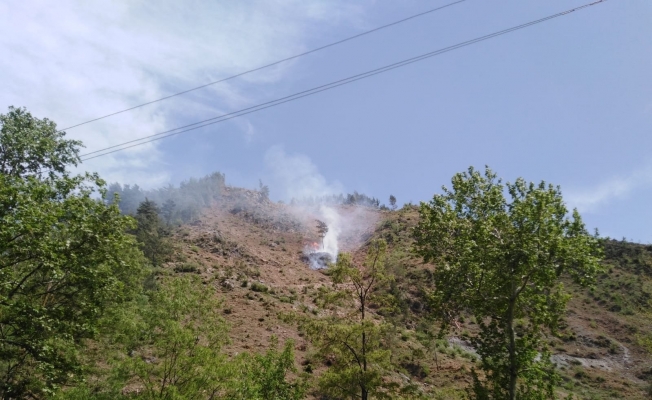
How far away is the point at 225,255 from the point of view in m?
60.9

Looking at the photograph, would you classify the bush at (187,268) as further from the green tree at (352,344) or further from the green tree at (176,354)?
the green tree at (352,344)

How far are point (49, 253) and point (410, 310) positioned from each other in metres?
42.0

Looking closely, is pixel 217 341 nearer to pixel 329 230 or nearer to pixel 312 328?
pixel 312 328

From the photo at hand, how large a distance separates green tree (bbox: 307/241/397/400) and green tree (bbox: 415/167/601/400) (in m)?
2.77

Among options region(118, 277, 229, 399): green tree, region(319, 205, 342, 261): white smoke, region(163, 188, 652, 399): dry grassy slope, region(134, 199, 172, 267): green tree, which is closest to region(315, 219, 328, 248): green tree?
region(319, 205, 342, 261): white smoke

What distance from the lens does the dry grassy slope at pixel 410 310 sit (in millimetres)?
34469

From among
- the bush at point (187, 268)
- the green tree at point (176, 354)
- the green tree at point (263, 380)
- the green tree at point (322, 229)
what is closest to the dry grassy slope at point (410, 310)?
the bush at point (187, 268)

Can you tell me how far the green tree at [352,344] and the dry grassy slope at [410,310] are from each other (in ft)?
6.57

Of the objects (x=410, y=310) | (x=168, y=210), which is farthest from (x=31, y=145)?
(x=168, y=210)

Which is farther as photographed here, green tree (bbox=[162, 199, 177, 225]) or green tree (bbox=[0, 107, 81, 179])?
green tree (bbox=[162, 199, 177, 225])

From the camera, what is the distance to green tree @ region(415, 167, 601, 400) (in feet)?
48.1

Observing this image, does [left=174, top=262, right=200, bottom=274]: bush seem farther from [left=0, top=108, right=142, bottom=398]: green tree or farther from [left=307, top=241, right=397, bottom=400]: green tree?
[left=307, top=241, right=397, bottom=400]: green tree

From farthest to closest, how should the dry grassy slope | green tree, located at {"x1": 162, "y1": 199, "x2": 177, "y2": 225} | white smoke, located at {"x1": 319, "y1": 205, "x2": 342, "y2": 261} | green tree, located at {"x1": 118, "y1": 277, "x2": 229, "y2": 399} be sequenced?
white smoke, located at {"x1": 319, "y1": 205, "x2": 342, "y2": 261} → green tree, located at {"x1": 162, "y1": 199, "x2": 177, "y2": 225} → the dry grassy slope → green tree, located at {"x1": 118, "y1": 277, "x2": 229, "y2": 399}

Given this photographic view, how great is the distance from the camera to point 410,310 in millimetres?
48188
